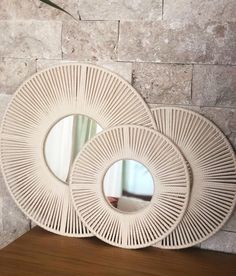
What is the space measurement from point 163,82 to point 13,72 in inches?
20.7

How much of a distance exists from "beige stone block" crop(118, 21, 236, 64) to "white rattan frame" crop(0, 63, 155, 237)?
0.37 ft

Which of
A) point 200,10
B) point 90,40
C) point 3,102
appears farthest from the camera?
point 3,102

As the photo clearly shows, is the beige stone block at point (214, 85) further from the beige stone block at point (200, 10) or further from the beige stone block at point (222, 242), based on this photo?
the beige stone block at point (222, 242)

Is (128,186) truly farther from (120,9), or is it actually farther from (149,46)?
(120,9)

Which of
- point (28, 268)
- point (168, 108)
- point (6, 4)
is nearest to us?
point (28, 268)

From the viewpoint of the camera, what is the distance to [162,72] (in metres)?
1.11

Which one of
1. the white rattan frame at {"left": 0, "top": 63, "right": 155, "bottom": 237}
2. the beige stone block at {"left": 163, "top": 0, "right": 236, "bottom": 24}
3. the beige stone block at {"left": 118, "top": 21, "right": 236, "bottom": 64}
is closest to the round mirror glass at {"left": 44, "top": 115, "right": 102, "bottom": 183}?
the white rattan frame at {"left": 0, "top": 63, "right": 155, "bottom": 237}

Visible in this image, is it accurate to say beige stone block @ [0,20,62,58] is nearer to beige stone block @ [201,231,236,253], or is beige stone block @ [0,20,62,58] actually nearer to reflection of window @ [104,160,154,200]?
reflection of window @ [104,160,154,200]

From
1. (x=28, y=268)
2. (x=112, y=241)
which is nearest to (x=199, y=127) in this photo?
(x=112, y=241)

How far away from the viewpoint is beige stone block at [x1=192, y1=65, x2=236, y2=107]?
106 cm

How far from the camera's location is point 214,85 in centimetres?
108

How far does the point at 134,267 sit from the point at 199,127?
459 mm

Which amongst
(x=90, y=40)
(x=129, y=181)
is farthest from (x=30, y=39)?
(x=129, y=181)

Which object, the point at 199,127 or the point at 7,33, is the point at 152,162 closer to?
the point at 199,127
